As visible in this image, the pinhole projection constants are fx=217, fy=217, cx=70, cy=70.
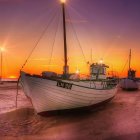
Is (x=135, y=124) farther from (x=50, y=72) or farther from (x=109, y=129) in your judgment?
(x=50, y=72)

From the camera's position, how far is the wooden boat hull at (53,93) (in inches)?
675

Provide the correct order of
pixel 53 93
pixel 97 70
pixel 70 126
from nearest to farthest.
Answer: pixel 70 126 < pixel 53 93 < pixel 97 70

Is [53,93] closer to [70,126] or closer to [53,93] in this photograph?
[53,93]

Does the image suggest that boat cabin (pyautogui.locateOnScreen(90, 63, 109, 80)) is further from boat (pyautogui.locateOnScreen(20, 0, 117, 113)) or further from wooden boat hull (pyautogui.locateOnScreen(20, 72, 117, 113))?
wooden boat hull (pyautogui.locateOnScreen(20, 72, 117, 113))

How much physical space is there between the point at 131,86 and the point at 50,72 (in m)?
35.6

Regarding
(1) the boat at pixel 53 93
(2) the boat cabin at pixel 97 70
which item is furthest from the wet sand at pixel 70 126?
(2) the boat cabin at pixel 97 70

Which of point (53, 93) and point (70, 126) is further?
point (53, 93)

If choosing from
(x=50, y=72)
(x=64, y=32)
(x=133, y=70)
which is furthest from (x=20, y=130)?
(x=133, y=70)

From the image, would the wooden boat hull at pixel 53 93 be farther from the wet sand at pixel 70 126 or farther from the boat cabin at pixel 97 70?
the boat cabin at pixel 97 70

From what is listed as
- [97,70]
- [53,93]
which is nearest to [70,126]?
[53,93]

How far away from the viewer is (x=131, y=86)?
51.9 meters

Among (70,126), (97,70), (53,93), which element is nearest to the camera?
(70,126)

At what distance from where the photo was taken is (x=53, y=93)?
17203 mm

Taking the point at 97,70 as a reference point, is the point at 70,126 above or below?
below
